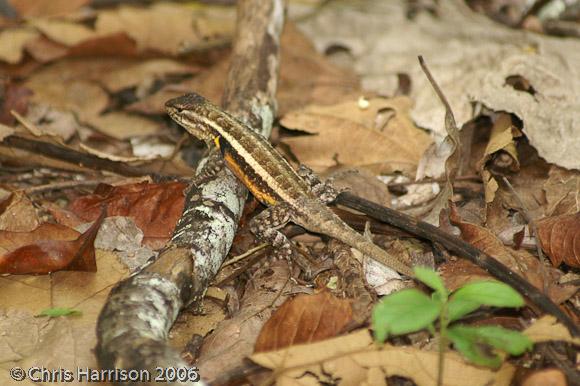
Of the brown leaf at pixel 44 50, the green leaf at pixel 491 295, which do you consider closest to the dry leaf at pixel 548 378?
the green leaf at pixel 491 295

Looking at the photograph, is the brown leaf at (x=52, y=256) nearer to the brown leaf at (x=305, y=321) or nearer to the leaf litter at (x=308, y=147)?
the leaf litter at (x=308, y=147)

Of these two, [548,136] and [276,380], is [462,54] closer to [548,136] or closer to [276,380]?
[548,136]

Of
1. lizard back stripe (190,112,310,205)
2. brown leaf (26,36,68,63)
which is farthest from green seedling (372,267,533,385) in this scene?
brown leaf (26,36,68,63)

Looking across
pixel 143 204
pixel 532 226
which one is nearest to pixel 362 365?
pixel 532 226

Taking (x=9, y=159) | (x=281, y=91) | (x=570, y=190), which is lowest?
(x=9, y=159)

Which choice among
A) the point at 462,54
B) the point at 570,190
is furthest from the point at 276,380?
the point at 462,54

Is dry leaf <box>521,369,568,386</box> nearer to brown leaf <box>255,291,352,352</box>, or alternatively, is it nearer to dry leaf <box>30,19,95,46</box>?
brown leaf <box>255,291,352,352</box>

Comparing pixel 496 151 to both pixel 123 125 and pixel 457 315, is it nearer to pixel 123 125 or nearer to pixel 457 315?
pixel 457 315
